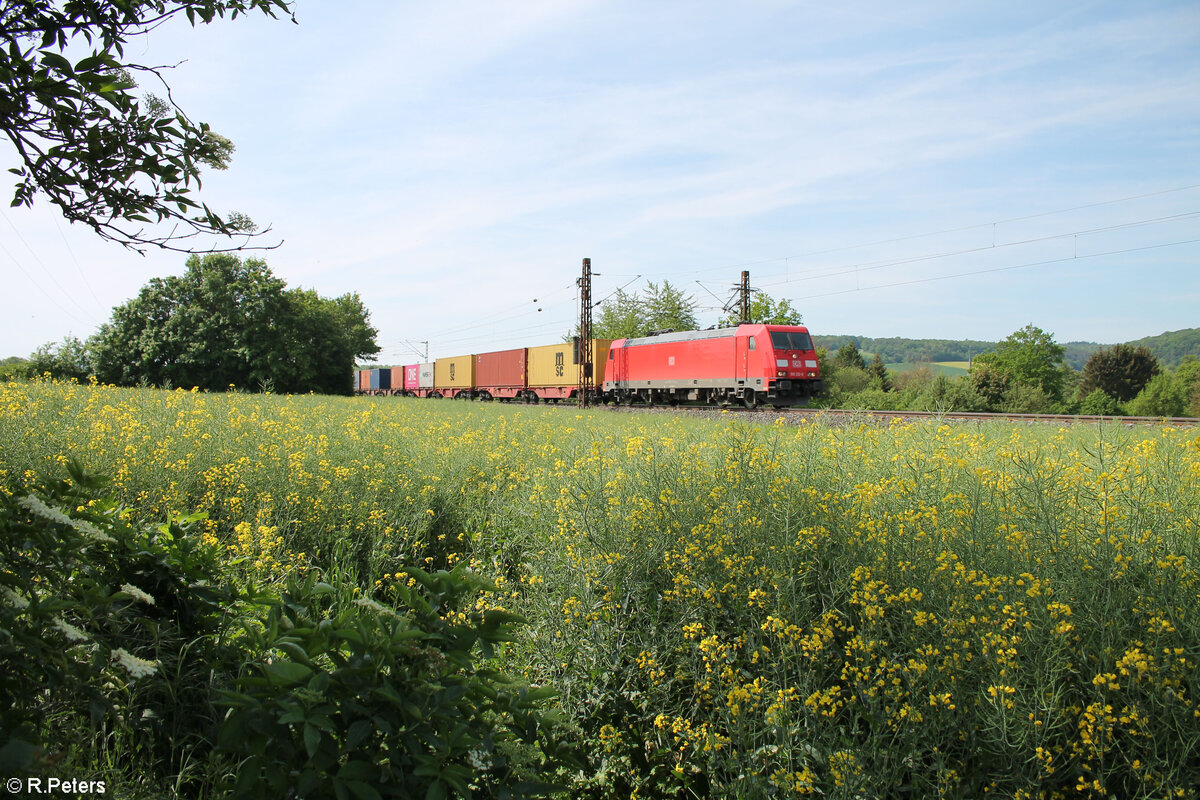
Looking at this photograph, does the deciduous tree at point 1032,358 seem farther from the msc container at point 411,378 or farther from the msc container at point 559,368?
the msc container at point 411,378

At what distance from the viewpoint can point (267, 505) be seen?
202 inches

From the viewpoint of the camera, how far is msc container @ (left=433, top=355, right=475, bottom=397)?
147ft

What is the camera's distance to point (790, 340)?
2122 centimetres

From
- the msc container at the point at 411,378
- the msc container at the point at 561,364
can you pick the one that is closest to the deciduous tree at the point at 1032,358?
the msc container at the point at 561,364

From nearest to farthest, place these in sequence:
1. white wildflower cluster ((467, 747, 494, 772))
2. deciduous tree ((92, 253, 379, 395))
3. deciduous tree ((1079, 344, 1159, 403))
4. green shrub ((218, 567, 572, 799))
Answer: green shrub ((218, 567, 572, 799)) < white wildflower cluster ((467, 747, 494, 772)) < deciduous tree ((92, 253, 379, 395)) < deciduous tree ((1079, 344, 1159, 403))

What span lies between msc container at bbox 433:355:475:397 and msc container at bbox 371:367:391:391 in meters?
11.7

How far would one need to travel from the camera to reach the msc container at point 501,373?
3781 centimetres

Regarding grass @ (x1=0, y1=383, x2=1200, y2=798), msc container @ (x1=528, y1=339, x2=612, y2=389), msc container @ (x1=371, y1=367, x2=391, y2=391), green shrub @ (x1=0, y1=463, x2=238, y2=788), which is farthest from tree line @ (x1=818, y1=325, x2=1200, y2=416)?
msc container @ (x1=371, y1=367, x2=391, y2=391)

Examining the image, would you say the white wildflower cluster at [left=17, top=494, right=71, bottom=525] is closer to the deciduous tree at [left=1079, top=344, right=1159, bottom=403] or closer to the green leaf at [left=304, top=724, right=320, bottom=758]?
the green leaf at [left=304, top=724, right=320, bottom=758]

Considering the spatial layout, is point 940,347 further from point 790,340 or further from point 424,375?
point 790,340

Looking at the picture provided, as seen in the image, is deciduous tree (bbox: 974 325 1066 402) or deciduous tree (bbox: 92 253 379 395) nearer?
deciduous tree (bbox: 92 253 379 395)

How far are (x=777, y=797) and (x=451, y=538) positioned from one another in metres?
3.72

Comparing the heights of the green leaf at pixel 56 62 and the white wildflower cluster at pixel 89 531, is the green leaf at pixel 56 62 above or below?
above

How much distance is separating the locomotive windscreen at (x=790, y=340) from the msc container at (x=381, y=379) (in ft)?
153
